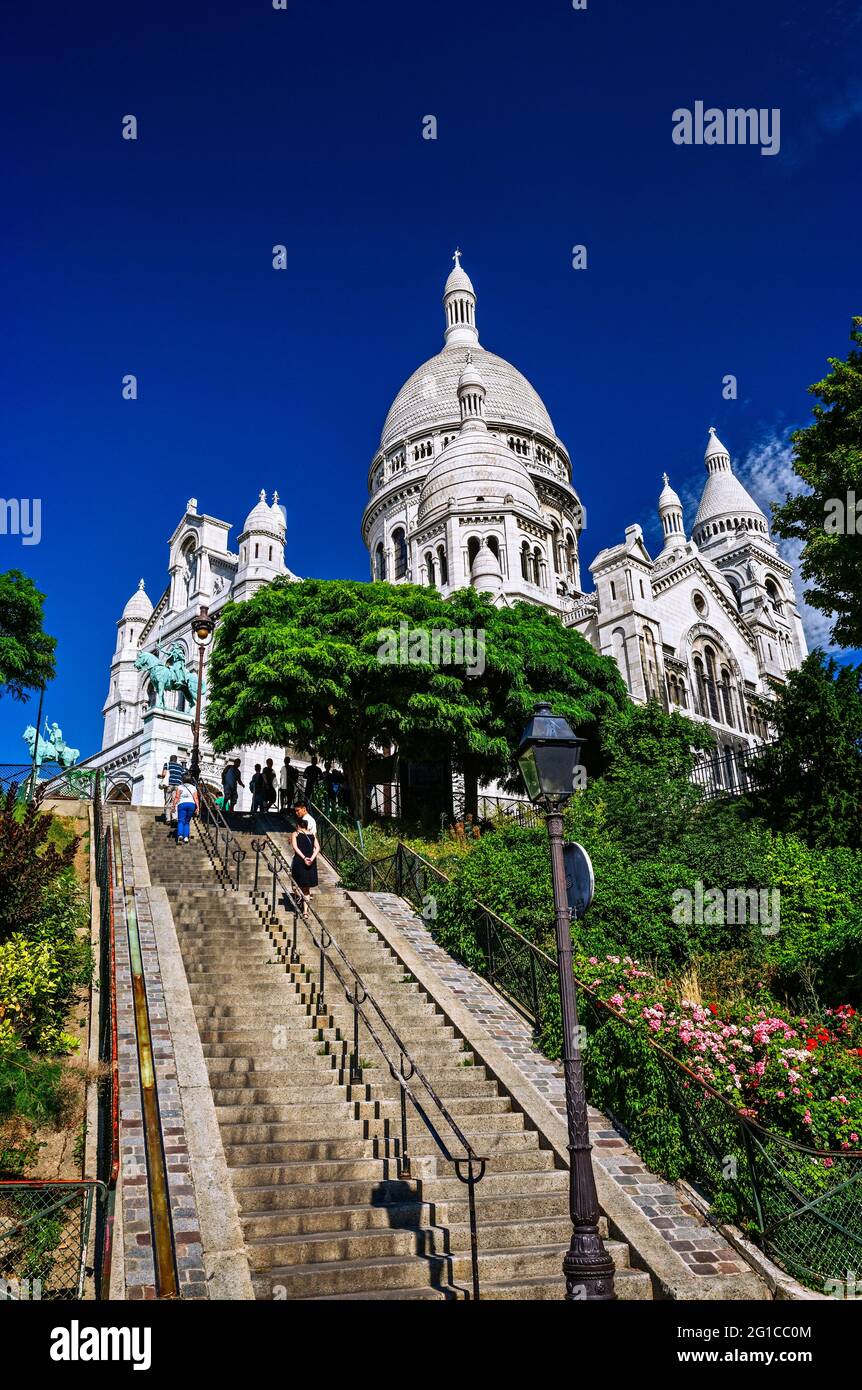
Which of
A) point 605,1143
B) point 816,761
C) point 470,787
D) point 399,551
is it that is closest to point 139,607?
point 399,551

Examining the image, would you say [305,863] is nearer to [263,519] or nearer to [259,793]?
[259,793]

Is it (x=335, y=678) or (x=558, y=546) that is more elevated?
(x=558, y=546)

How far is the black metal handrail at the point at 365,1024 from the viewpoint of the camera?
746 centimetres

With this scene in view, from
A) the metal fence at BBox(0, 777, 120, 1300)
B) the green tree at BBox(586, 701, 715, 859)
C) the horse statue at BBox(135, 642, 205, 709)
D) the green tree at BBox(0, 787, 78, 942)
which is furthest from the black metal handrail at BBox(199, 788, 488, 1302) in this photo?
the horse statue at BBox(135, 642, 205, 709)

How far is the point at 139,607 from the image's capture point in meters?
53.9

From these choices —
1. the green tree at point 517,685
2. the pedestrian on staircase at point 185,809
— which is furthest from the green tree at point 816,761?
the pedestrian on staircase at point 185,809

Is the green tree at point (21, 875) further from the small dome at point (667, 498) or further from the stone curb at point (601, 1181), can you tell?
the small dome at point (667, 498)

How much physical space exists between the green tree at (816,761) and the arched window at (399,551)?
43880mm

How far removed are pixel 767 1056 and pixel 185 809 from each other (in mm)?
13183

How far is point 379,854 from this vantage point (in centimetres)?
2022

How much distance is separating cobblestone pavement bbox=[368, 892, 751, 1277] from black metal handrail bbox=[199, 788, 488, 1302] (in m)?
1.34

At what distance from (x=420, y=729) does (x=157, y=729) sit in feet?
46.4
